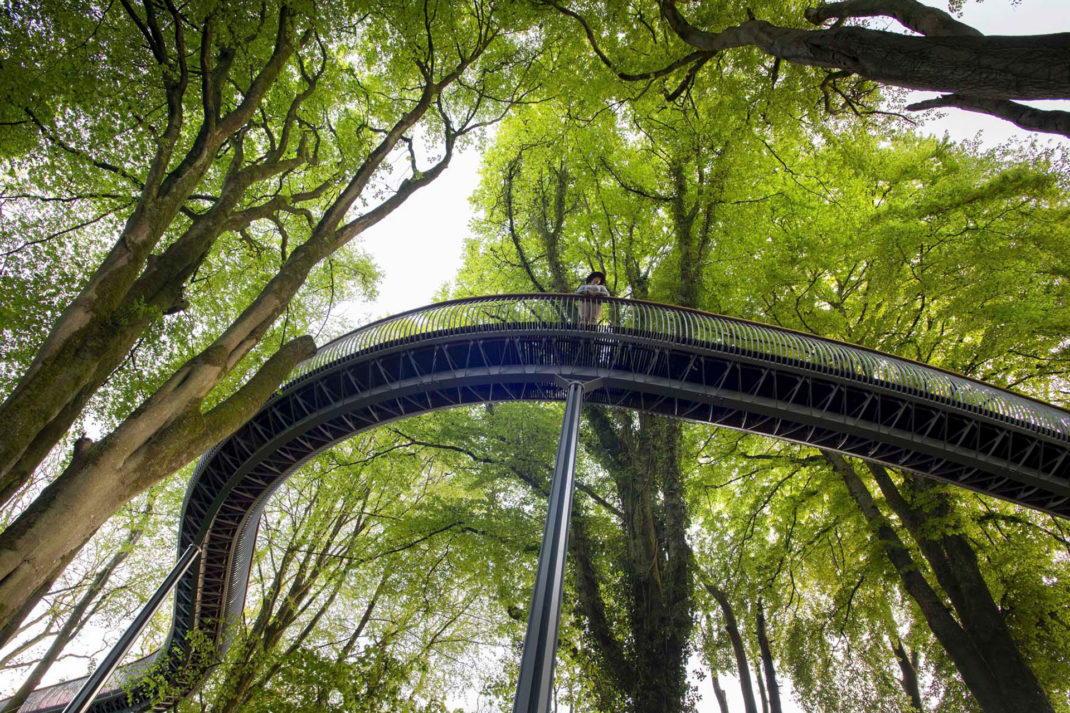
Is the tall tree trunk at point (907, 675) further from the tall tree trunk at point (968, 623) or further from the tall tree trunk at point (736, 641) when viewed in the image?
the tall tree trunk at point (968, 623)

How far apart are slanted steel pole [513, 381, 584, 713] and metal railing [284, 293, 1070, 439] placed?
3.57 m

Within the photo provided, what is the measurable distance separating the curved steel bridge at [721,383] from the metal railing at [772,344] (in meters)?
0.03

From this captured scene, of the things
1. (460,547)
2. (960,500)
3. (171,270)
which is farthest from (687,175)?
(171,270)

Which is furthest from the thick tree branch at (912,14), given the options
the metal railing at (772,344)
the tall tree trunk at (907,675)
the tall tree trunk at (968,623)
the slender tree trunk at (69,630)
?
the slender tree trunk at (69,630)

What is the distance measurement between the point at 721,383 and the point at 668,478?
2.27 m

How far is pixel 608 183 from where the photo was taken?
15.2m

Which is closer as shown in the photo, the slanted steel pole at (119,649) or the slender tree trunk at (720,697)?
the slanted steel pole at (119,649)

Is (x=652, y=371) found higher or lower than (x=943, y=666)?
higher

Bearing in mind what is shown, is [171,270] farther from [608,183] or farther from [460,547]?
[608,183]

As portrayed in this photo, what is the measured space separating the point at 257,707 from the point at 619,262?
13.5 m

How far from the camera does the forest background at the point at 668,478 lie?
8820 mm

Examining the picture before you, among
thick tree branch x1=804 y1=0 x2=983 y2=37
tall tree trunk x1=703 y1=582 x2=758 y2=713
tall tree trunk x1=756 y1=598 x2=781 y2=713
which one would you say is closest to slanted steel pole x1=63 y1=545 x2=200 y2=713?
tall tree trunk x1=703 y1=582 x2=758 y2=713

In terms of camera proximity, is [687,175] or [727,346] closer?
[727,346]

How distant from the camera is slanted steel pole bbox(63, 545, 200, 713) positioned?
900 cm
